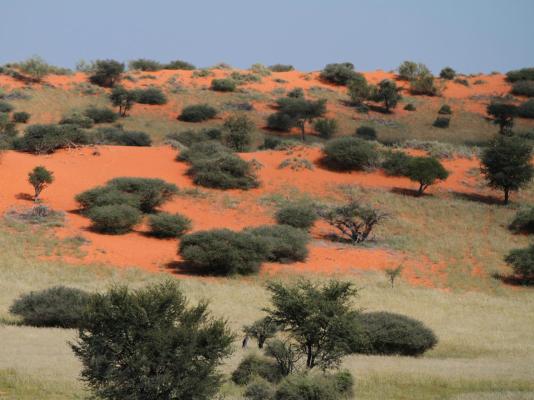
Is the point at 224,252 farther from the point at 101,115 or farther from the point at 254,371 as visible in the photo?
the point at 101,115

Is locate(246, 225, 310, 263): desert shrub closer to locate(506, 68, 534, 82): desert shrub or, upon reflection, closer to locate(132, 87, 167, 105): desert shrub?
locate(132, 87, 167, 105): desert shrub

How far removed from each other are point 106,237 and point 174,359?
25.4 meters

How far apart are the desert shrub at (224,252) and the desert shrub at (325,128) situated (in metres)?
37.7

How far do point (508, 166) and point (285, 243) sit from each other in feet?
68.7

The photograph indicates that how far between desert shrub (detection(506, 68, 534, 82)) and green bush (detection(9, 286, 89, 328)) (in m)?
86.1

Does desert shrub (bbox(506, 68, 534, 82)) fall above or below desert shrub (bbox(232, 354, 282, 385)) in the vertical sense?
above

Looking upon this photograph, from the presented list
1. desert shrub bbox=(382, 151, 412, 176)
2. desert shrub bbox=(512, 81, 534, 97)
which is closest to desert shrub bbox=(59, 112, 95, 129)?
desert shrub bbox=(382, 151, 412, 176)

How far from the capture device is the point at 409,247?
36938 millimetres

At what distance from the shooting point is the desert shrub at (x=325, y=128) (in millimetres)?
67375

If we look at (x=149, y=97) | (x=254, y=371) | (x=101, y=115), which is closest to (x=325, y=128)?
(x=149, y=97)

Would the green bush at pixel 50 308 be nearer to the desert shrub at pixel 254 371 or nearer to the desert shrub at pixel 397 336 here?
the desert shrub at pixel 254 371

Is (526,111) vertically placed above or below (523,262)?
above

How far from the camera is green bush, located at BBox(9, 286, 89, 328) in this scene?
20484 mm

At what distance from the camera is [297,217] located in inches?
1503
